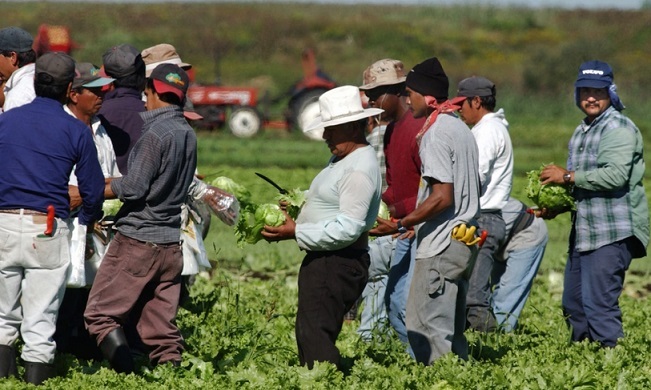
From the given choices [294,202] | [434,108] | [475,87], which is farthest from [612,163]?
[294,202]

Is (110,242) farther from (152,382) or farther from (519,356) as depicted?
(519,356)

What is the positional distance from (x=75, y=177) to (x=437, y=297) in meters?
2.53

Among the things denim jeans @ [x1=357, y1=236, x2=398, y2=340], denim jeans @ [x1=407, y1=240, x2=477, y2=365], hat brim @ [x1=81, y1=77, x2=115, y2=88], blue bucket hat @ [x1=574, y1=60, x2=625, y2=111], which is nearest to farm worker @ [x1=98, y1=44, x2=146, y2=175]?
hat brim @ [x1=81, y1=77, x2=115, y2=88]

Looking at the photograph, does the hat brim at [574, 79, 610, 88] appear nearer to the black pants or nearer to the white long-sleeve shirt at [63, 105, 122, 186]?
the black pants

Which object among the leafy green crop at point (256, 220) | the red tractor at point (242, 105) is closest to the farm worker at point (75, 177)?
the leafy green crop at point (256, 220)

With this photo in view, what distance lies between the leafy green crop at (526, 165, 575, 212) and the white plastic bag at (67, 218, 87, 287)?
141 inches

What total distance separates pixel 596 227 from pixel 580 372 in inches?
74.8

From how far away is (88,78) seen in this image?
7.78m

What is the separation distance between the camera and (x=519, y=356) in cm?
803

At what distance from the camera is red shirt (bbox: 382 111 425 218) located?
8.09 metres

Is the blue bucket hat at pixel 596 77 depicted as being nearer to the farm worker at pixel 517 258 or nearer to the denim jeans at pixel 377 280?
the farm worker at pixel 517 258

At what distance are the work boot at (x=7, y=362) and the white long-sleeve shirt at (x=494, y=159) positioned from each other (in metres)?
3.76

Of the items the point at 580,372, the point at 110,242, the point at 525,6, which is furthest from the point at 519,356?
the point at 525,6

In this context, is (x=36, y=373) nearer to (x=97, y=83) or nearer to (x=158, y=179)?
(x=158, y=179)
